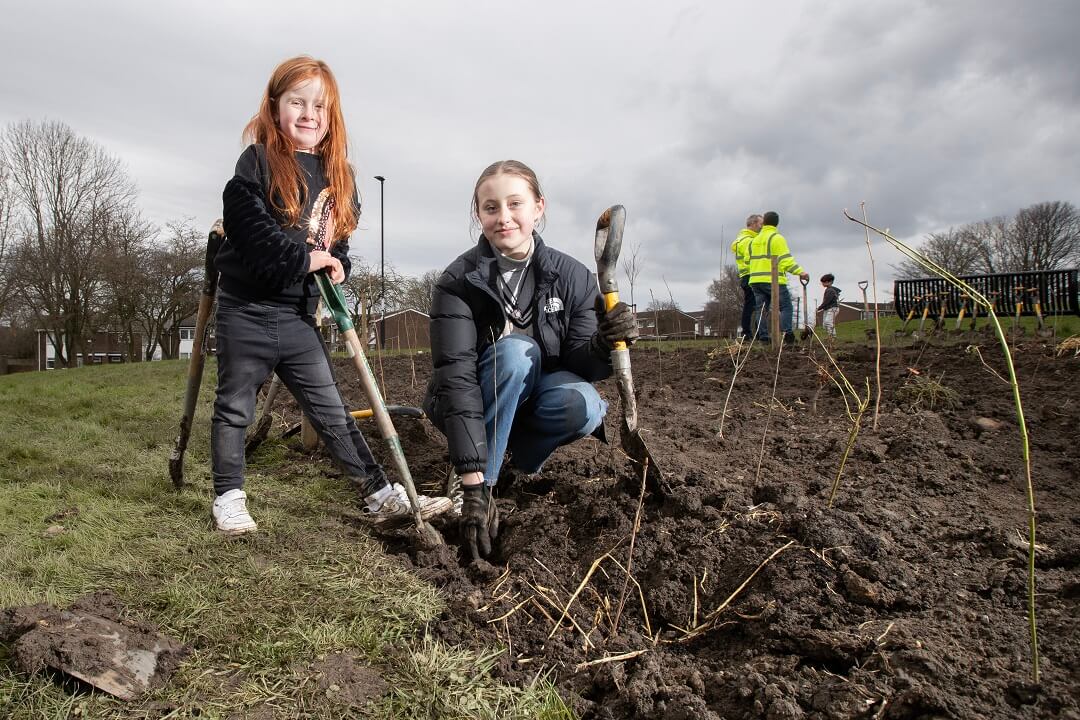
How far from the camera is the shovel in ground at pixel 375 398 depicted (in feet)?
7.20

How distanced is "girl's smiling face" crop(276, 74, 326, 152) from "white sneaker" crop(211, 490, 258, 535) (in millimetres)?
1404

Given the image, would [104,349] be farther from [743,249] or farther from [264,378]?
[264,378]

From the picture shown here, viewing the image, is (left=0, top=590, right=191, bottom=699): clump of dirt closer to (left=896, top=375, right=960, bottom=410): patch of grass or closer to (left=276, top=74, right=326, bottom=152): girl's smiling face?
(left=276, top=74, right=326, bottom=152): girl's smiling face

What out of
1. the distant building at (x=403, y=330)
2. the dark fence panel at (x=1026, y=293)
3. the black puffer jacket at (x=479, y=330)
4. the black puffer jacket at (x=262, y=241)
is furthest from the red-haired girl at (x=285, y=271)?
the dark fence panel at (x=1026, y=293)

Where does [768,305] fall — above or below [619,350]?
above

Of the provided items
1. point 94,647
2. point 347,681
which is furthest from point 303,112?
point 347,681

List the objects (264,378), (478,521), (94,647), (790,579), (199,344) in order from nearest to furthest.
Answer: (94,647)
(790,579)
(478,521)
(264,378)
(199,344)

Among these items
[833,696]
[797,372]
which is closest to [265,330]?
[833,696]

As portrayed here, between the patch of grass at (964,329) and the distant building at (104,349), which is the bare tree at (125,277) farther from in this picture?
the patch of grass at (964,329)

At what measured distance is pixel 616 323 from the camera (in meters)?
2.24

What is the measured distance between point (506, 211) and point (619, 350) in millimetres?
664

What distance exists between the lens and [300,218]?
2.57 meters

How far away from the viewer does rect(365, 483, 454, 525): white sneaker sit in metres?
2.39

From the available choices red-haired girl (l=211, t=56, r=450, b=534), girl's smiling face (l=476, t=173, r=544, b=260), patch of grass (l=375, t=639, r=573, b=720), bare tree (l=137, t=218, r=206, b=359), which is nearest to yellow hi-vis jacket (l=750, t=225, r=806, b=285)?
girl's smiling face (l=476, t=173, r=544, b=260)
